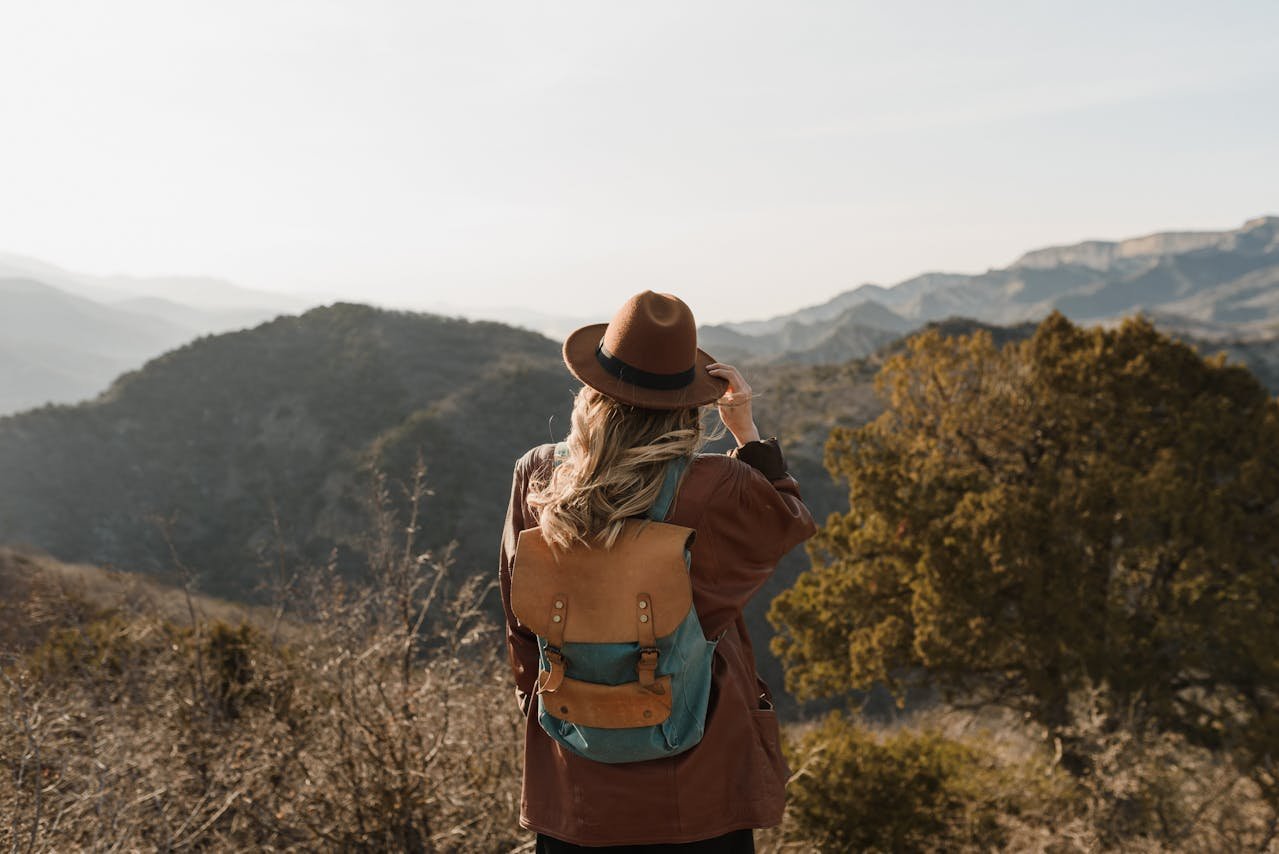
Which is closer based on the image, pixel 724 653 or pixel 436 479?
pixel 724 653

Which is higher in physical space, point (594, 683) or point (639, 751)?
point (594, 683)

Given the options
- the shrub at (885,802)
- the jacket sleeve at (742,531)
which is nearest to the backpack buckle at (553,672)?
the jacket sleeve at (742,531)

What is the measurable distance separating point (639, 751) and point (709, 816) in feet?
0.78

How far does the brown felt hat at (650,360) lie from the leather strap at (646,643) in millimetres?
435

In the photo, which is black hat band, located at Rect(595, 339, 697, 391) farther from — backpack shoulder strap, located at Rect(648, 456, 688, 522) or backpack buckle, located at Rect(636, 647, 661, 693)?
backpack buckle, located at Rect(636, 647, 661, 693)

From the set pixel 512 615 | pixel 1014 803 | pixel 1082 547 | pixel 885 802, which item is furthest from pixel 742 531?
pixel 1082 547

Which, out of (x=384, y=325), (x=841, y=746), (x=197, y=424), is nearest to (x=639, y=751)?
(x=841, y=746)

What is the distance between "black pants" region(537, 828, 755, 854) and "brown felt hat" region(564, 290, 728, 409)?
3.33 ft

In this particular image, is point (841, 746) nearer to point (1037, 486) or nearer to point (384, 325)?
point (1037, 486)

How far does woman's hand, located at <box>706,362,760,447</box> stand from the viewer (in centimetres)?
189

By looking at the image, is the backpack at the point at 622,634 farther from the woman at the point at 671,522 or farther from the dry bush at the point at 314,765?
the dry bush at the point at 314,765

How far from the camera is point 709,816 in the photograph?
1.67 meters

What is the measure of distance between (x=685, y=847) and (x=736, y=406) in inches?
41.4

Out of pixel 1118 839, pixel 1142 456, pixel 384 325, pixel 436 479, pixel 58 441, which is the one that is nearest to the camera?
Answer: pixel 1118 839
